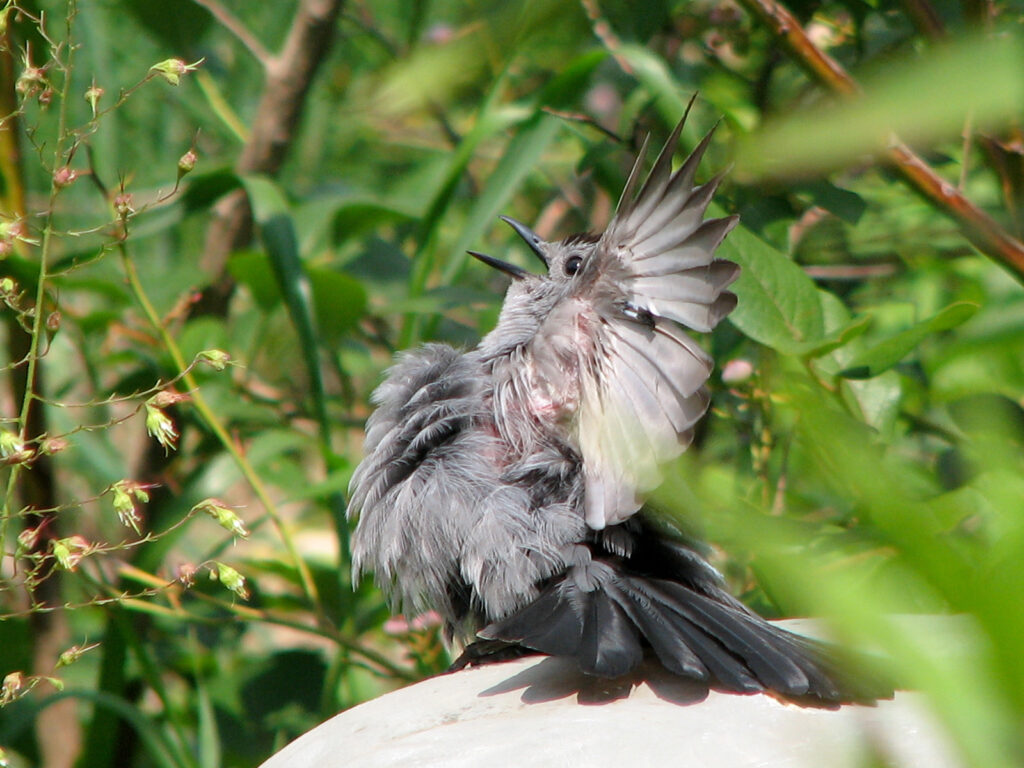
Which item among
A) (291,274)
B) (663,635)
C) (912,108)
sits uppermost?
(912,108)

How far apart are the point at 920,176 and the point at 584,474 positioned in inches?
27.5

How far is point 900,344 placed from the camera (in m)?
1.69

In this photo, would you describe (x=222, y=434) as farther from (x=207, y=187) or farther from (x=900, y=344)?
(x=900, y=344)

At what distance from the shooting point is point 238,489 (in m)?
4.95

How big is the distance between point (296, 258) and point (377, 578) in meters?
0.77

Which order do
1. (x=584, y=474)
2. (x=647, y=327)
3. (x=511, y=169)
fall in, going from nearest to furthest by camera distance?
1. (x=647, y=327)
2. (x=584, y=474)
3. (x=511, y=169)

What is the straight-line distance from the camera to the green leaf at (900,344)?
157 cm

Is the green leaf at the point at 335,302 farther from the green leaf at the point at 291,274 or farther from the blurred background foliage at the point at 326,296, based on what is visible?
the green leaf at the point at 291,274

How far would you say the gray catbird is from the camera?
1.63m

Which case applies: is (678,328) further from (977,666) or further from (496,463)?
(977,666)

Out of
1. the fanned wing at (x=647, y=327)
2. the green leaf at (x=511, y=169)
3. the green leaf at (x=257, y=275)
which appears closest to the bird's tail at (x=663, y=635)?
the fanned wing at (x=647, y=327)

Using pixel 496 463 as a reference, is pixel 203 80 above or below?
above

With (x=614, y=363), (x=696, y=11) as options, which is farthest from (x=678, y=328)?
(x=696, y=11)

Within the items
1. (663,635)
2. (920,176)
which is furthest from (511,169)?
(663,635)
